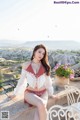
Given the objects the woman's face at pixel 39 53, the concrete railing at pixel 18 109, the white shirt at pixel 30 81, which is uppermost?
the woman's face at pixel 39 53

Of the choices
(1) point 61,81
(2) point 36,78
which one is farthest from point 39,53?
(1) point 61,81

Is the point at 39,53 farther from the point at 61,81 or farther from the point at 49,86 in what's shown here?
the point at 61,81

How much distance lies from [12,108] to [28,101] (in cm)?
16

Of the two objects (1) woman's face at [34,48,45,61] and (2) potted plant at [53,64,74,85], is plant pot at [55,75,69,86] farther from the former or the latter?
(1) woman's face at [34,48,45,61]

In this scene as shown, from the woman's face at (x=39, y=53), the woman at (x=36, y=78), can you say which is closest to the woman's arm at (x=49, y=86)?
the woman at (x=36, y=78)

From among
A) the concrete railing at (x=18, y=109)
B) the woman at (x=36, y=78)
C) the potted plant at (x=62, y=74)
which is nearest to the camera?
the concrete railing at (x=18, y=109)

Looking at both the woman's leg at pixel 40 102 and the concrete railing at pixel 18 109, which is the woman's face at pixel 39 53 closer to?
the woman's leg at pixel 40 102

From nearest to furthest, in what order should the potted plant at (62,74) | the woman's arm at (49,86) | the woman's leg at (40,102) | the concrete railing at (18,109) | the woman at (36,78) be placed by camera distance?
1. the woman's leg at (40,102)
2. the concrete railing at (18,109)
3. the woman at (36,78)
4. the woman's arm at (49,86)
5. the potted plant at (62,74)

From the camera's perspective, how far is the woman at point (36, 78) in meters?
2.27

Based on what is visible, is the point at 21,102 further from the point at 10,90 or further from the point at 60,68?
the point at 60,68

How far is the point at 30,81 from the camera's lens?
2285 millimetres

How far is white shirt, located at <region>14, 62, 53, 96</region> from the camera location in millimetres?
2289

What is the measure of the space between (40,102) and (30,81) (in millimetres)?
273

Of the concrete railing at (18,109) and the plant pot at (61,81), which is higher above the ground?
the plant pot at (61,81)
